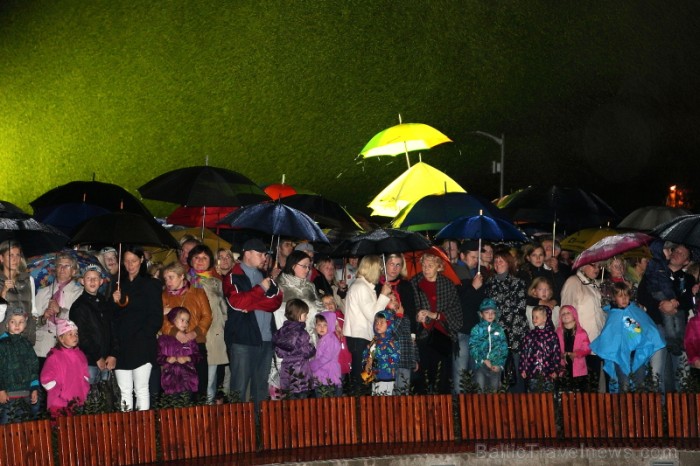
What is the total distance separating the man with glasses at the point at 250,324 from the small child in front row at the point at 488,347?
2138 millimetres

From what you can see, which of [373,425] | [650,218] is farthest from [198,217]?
[650,218]

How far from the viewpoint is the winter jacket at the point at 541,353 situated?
35.3 feet

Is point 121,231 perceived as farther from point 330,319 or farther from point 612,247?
point 612,247

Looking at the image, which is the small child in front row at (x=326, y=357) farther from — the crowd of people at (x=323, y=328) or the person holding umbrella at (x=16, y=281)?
the person holding umbrella at (x=16, y=281)

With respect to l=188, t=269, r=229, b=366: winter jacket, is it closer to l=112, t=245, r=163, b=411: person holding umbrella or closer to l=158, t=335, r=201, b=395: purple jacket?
l=158, t=335, r=201, b=395: purple jacket

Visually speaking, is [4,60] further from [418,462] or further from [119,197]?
[418,462]

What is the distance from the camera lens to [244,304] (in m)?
9.90

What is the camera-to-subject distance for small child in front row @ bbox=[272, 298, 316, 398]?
1009cm

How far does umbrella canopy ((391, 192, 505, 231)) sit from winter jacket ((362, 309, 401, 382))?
2518 millimetres

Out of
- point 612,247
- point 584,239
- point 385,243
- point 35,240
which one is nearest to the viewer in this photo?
point 35,240

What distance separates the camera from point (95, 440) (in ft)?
28.3

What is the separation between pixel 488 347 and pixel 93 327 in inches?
156

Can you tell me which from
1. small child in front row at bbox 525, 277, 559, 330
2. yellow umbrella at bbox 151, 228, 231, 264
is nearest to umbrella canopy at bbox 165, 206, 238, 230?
yellow umbrella at bbox 151, 228, 231, 264

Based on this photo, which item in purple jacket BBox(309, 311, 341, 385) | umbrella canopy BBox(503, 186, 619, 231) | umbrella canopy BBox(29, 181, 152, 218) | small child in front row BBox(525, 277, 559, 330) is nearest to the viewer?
purple jacket BBox(309, 311, 341, 385)
